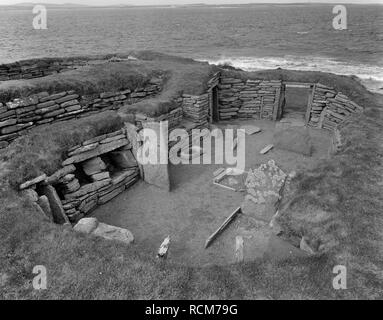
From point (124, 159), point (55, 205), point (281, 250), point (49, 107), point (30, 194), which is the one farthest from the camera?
point (49, 107)

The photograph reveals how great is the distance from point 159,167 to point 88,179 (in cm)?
277

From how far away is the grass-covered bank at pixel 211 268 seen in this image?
18.3 feet

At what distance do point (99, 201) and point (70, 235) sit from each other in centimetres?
421

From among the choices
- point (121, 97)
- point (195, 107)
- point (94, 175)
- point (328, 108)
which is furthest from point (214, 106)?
point (94, 175)

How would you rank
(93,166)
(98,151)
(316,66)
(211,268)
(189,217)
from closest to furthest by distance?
(211,268) < (189,217) < (93,166) < (98,151) < (316,66)

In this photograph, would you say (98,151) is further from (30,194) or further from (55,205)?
(30,194)

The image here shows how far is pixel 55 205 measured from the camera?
30.7ft

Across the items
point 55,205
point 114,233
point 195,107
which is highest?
point 195,107

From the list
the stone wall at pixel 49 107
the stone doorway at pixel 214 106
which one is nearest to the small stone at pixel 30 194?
the stone wall at pixel 49 107

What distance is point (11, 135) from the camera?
1182 centimetres

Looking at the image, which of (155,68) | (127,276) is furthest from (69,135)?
(155,68)

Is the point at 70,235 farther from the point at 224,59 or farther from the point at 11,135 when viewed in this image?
the point at 224,59
